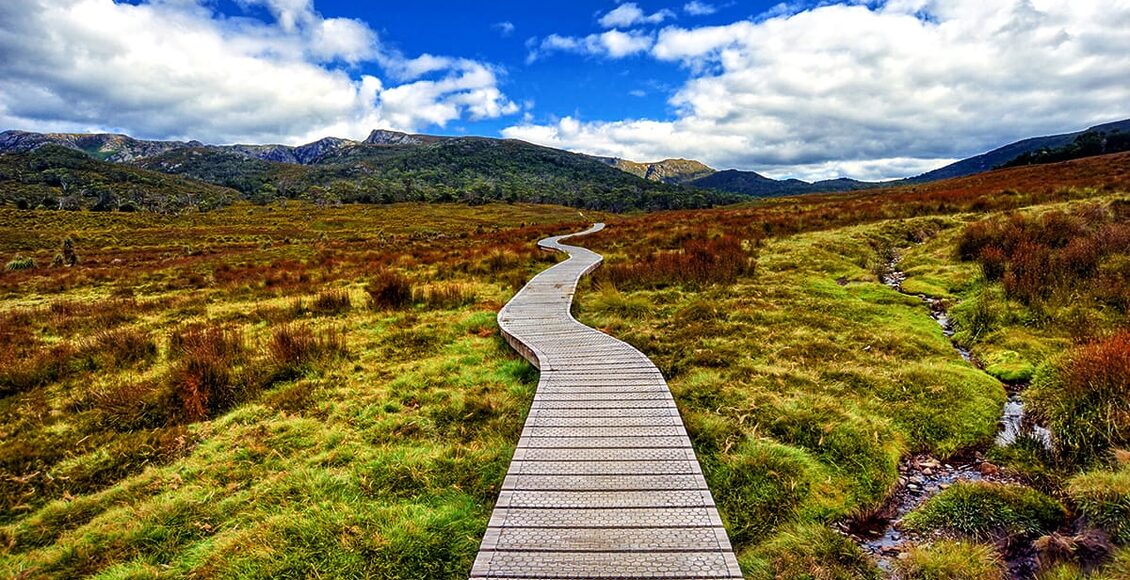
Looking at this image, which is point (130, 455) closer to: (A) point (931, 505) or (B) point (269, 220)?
(A) point (931, 505)

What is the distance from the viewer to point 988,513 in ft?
15.0

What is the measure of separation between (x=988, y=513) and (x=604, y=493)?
356cm

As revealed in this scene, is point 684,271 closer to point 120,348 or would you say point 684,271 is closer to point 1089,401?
point 1089,401

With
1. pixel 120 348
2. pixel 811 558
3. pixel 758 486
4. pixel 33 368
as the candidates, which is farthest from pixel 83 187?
pixel 811 558

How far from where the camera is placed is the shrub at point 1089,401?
5113 mm

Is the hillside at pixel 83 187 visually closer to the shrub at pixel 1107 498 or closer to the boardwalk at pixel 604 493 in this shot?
the boardwalk at pixel 604 493

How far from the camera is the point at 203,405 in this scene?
7875 millimetres

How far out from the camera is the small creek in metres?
4.30

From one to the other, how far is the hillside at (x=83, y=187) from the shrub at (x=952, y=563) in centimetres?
12076

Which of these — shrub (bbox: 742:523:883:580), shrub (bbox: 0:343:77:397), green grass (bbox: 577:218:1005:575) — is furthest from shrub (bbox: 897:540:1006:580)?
shrub (bbox: 0:343:77:397)

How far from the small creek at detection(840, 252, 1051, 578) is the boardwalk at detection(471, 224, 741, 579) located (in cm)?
163

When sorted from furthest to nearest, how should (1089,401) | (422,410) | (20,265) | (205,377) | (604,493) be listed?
(20,265)
(205,377)
(422,410)
(1089,401)
(604,493)

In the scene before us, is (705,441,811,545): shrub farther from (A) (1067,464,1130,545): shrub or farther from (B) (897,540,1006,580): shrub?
(A) (1067,464,1130,545): shrub

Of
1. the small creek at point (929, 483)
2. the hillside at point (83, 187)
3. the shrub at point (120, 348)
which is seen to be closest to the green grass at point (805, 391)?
the small creek at point (929, 483)
